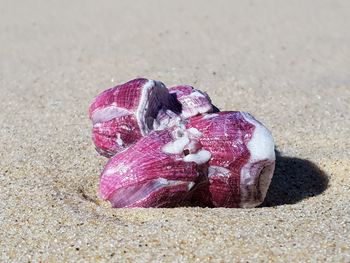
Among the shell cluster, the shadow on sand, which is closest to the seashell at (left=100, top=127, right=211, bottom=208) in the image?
the shell cluster

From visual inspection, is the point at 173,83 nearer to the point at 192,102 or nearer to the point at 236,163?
the point at 192,102

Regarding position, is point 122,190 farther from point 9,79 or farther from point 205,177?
point 9,79

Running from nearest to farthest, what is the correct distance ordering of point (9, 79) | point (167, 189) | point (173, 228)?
point (173, 228) → point (167, 189) → point (9, 79)

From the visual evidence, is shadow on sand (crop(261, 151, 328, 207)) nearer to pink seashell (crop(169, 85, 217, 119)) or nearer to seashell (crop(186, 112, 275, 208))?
seashell (crop(186, 112, 275, 208))

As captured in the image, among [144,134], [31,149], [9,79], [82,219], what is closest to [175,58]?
[9,79]

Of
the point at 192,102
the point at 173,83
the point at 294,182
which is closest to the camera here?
the point at 192,102

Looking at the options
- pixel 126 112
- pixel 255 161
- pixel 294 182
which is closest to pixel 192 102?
pixel 126 112

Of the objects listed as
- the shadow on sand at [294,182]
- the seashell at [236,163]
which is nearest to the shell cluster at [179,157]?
the seashell at [236,163]

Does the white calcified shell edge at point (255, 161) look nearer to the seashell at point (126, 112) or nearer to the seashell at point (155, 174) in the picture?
the seashell at point (155, 174)
